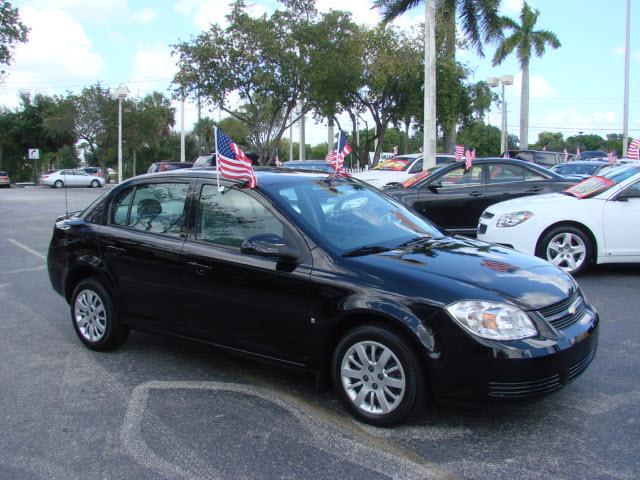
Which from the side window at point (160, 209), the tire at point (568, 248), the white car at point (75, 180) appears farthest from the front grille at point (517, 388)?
the white car at point (75, 180)

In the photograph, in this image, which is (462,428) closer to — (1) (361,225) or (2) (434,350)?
(2) (434,350)

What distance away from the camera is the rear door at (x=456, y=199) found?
33.7ft

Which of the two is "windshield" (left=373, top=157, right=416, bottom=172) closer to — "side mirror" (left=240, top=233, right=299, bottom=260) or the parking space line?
the parking space line

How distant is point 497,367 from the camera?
342 cm

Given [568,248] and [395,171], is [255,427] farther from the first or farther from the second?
[395,171]

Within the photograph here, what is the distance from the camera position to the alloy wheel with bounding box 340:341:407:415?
12.0 ft

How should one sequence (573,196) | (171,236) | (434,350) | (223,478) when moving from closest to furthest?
(223,478) → (434,350) → (171,236) → (573,196)

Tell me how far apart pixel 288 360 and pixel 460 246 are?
1495 millimetres

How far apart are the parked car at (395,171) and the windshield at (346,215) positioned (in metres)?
12.0

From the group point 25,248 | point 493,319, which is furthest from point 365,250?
point 25,248

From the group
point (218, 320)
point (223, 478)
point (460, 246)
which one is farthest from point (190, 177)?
point (223, 478)

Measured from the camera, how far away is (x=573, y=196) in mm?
8203

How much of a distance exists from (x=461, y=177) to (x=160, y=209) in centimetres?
666

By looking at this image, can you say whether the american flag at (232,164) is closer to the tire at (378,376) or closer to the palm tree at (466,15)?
the tire at (378,376)
